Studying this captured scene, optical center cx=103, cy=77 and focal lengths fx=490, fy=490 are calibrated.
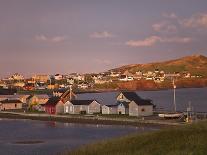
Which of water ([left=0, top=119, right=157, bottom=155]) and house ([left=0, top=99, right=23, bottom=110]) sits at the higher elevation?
house ([left=0, top=99, right=23, bottom=110])

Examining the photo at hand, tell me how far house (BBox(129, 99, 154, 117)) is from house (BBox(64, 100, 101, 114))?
8.60 meters

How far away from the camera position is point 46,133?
56.9 metres

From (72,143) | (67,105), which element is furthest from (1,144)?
(67,105)

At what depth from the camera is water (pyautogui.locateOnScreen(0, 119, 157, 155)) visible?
42719 millimetres

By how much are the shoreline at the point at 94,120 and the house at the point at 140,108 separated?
2.93m

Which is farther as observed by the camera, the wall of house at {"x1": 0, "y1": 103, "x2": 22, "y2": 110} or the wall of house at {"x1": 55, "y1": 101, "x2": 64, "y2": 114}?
the wall of house at {"x1": 0, "y1": 103, "x2": 22, "y2": 110}

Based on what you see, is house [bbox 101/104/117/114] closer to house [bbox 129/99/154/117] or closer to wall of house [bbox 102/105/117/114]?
wall of house [bbox 102/105/117/114]

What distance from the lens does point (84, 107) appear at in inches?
2965

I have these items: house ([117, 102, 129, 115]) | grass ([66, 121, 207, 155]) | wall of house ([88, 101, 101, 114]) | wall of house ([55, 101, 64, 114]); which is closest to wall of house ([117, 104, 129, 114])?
house ([117, 102, 129, 115])

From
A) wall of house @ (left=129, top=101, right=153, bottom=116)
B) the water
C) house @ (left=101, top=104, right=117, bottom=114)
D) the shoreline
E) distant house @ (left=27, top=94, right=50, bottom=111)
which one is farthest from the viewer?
distant house @ (left=27, top=94, right=50, bottom=111)

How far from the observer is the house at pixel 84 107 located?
245 ft

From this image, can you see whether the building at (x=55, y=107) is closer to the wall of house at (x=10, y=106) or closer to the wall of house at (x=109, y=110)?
the wall of house at (x=109, y=110)

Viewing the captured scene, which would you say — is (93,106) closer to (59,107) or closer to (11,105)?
(59,107)

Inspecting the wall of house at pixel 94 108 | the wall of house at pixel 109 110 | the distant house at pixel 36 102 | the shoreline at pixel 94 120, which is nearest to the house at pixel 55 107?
the shoreline at pixel 94 120
